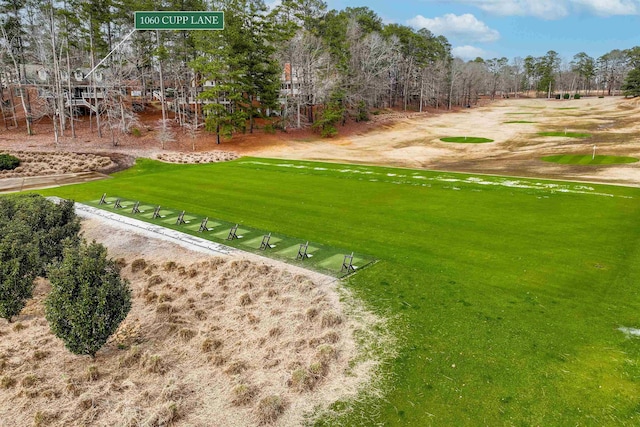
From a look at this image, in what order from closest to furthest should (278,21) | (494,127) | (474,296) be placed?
(474,296), (278,21), (494,127)

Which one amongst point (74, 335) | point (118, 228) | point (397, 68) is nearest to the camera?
point (74, 335)

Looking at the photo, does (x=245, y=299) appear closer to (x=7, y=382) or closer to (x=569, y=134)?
(x=7, y=382)

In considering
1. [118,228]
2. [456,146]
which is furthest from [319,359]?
[456,146]

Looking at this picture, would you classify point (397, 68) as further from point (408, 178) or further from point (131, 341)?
point (131, 341)

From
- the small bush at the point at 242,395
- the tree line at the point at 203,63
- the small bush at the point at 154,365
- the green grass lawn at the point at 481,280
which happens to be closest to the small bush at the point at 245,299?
the small bush at the point at 154,365

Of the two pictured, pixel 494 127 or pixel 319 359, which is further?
pixel 494 127

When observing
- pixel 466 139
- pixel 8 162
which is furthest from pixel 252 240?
pixel 466 139

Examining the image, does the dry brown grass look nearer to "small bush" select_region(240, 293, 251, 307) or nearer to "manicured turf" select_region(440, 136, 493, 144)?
"manicured turf" select_region(440, 136, 493, 144)
